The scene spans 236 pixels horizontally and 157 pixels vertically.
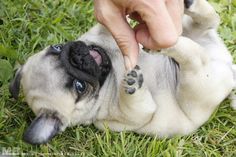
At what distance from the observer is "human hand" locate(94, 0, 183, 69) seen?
7.12 ft

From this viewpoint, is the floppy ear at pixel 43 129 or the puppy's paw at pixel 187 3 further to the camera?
the puppy's paw at pixel 187 3

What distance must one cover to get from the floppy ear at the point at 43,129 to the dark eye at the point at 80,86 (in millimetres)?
189

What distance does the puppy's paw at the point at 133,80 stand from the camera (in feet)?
9.30

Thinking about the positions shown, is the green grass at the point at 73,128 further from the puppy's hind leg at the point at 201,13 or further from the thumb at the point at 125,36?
the thumb at the point at 125,36

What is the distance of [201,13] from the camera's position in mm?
3178

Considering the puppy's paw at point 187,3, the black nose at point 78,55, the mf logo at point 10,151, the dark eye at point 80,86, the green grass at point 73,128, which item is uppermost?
the puppy's paw at point 187,3

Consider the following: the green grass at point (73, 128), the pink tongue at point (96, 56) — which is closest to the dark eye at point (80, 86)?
the pink tongue at point (96, 56)

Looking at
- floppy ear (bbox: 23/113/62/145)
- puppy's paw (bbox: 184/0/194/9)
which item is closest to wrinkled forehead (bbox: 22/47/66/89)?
floppy ear (bbox: 23/113/62/145)

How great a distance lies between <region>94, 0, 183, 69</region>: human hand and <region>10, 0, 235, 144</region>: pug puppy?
480 millimetres

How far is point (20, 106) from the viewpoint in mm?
3314

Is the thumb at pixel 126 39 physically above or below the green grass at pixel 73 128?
above

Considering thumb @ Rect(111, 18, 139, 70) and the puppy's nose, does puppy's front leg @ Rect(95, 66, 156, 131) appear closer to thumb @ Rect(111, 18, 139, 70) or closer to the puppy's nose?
the puppy's nose

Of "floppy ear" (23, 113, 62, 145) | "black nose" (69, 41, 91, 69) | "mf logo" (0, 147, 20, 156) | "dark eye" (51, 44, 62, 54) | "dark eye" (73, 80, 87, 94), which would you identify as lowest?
"mf logo" (0, 147, 20, 156)

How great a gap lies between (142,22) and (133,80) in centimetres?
57
